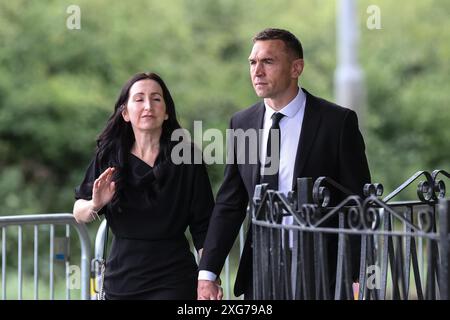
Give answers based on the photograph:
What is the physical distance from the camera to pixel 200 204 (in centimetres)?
488

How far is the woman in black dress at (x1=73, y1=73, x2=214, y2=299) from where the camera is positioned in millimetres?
4777

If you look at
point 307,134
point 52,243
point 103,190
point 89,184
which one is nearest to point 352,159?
point 307,134

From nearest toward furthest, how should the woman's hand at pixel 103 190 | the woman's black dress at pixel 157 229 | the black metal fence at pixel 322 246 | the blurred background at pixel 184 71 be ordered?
1. the black metal fence at pixel 322 246
2. the woman's hand at pixel 103 190
3. the woman's black dress at pixel 157 229
4. the blurred background at pixel 184 71

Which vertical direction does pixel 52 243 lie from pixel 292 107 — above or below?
below

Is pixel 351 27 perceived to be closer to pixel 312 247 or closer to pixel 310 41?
pixel 310 41

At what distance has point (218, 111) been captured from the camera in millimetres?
17594

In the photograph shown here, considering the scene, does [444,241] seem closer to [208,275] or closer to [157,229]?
[208,275]

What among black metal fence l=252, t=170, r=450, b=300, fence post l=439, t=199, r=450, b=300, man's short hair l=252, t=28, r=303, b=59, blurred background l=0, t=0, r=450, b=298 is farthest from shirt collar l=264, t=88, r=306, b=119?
blurred background l=0, t=0, r=450, b=298

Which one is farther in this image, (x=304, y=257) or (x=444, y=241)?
(x=304, y=257)

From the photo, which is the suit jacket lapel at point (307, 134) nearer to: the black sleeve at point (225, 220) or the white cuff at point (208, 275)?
the black sleeve at point (225, 220)

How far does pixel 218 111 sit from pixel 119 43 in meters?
2.13

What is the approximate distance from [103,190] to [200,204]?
1.63ft

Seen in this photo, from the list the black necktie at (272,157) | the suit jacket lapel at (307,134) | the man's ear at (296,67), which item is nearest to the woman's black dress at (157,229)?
the black necktie at (272,157)

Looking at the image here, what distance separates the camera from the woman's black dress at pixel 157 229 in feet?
15.7
